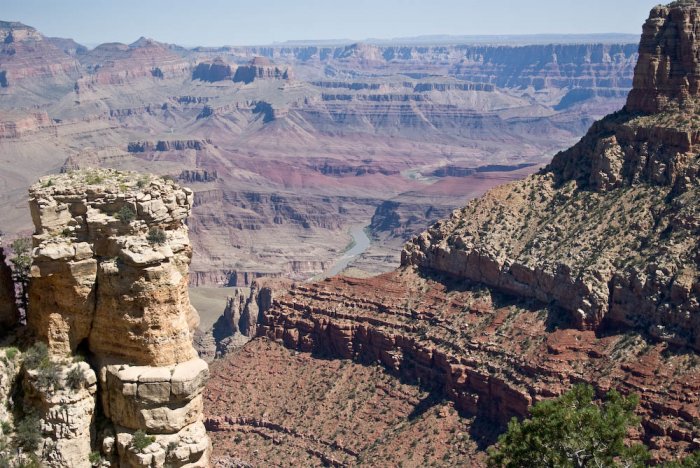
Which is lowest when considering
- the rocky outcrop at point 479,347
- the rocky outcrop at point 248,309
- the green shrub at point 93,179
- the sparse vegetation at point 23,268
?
the rocky outcrop at point 248,309

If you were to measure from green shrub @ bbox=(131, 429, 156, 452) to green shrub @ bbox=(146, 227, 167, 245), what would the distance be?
5061 mm

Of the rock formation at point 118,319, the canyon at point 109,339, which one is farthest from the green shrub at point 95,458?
the rock formation at point 118,319

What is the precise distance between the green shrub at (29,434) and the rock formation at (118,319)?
0.25 metres

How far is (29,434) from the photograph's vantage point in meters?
25.6

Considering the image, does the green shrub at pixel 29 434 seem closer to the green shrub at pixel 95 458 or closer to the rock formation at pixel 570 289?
the green shrub at pixel 95 458

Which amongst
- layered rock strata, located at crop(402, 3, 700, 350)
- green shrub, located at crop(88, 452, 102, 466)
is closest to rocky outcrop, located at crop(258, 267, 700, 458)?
layered rock strata, located at crop(402, 3, 700, 350)

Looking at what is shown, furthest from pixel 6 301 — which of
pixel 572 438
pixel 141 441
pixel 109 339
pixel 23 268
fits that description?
pixel 572 438

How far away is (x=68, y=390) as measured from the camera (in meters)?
25.7

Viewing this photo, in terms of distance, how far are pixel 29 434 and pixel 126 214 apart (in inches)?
253

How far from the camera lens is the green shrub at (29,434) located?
2558 cm

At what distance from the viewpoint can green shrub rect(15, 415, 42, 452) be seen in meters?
25.6

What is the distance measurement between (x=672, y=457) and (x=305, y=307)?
112 feet

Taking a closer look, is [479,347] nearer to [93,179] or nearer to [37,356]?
[93,179]

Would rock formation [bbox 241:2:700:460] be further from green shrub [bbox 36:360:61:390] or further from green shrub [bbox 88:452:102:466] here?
green shrub [bbox 36:360:61:390]
